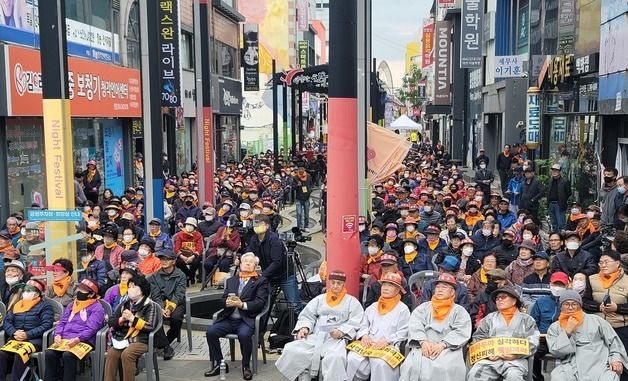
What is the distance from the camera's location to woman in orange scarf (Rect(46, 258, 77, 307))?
368 inches

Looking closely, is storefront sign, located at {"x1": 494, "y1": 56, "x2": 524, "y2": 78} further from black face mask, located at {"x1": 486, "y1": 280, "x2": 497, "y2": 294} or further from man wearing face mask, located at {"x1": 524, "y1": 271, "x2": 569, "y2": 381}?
black face mask, located at {"x1": 486, "y1": 280, "x2": 497, "y2": 294}

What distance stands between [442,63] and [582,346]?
1723 inches

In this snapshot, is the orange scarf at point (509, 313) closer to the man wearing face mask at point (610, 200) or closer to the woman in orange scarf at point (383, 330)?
the woman in orange scarf at point (383, 330)

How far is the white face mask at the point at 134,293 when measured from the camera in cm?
846

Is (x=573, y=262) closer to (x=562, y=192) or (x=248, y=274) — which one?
(x=248, y=274)

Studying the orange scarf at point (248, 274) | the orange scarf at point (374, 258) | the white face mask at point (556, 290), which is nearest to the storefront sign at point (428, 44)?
the orange scarf at point (374, 258)

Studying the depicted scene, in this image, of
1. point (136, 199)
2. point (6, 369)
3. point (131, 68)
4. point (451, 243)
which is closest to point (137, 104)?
point (131, 68)

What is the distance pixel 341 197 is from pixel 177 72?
46.6ft

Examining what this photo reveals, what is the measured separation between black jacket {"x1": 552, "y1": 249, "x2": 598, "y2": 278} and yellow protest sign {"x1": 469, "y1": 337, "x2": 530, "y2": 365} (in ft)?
9.56

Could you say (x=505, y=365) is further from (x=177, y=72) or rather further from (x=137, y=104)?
(x=137, y=104)

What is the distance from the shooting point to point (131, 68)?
2716 cm

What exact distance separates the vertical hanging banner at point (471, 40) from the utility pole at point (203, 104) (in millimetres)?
16401

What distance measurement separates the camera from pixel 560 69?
2311 centimetres

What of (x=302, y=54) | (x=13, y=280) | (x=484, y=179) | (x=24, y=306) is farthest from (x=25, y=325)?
(x=302, y=54)
